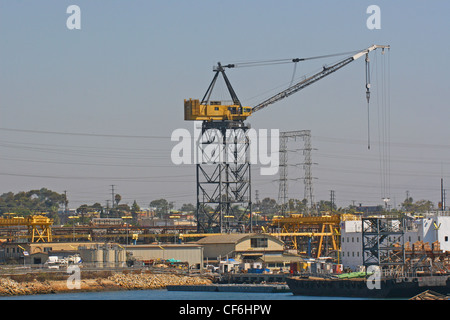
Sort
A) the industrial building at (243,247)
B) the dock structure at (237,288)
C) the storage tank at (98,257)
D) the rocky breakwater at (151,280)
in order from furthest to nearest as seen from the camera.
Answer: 1. the industrial building at (243,247)
2. the storage tank at (98,257)
3. the rocky breakwater at (151,280)
4. the dock structure at (237,288)

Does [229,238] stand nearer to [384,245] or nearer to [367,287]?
[384,245]

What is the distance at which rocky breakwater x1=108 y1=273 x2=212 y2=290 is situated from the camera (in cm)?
7650

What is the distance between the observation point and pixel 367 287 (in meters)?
66.3

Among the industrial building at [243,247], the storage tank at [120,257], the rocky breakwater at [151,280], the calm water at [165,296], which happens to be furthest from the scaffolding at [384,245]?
the storage tank at [120,257]

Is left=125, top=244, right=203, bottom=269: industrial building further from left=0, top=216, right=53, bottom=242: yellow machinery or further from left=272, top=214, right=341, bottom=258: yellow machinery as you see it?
left=272, top=214, right=341, bottom=258: yellow machinery

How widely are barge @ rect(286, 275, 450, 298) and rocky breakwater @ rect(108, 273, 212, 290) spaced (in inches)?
507

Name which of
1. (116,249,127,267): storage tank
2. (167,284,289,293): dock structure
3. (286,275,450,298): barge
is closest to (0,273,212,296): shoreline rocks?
(167,284,289,293): dock structure

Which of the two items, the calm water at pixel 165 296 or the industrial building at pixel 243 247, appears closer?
the calm water at pixel 165 296

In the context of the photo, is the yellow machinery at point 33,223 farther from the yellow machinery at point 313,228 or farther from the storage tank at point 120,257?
the yellow machinery at point 313,228

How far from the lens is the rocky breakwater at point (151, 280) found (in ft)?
251

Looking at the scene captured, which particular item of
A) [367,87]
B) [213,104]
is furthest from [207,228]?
[367,87]

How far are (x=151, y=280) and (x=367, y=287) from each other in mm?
21598

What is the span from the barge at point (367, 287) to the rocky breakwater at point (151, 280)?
12.9 meters
